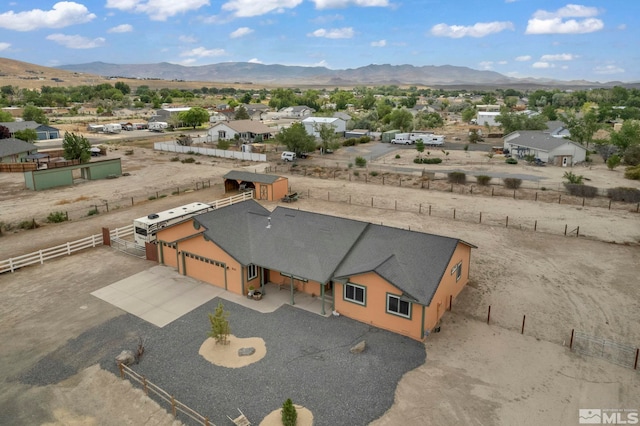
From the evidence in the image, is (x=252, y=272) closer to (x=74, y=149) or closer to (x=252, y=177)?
(x=252, y=177)

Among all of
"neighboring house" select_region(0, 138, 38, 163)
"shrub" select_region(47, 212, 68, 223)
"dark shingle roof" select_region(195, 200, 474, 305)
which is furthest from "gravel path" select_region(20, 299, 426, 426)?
"neighboring house" select_region(0, 138, 38, 163)

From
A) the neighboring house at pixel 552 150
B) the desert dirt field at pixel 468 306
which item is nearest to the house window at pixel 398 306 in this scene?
the desert dirt field at pixel 468 306

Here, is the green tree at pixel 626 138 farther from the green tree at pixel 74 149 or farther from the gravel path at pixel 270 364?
the green tree at pixel 74 149

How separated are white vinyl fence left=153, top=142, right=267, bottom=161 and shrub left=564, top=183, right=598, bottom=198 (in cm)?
3761

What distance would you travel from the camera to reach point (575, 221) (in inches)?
1261

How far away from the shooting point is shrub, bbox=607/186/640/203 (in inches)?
1439

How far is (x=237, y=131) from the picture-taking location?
246 feet

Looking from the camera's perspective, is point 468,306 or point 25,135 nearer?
point 468,306

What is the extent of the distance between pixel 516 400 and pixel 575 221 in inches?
920

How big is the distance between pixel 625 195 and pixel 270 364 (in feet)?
119

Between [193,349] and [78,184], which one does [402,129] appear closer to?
[78,184]

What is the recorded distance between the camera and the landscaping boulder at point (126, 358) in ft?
49.6

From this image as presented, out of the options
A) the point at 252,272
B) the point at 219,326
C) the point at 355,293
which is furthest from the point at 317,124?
the point at 219,326

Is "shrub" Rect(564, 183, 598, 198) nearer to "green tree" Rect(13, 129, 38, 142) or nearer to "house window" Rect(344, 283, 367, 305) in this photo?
"house window" Rect(344, 283, 367, 305)
